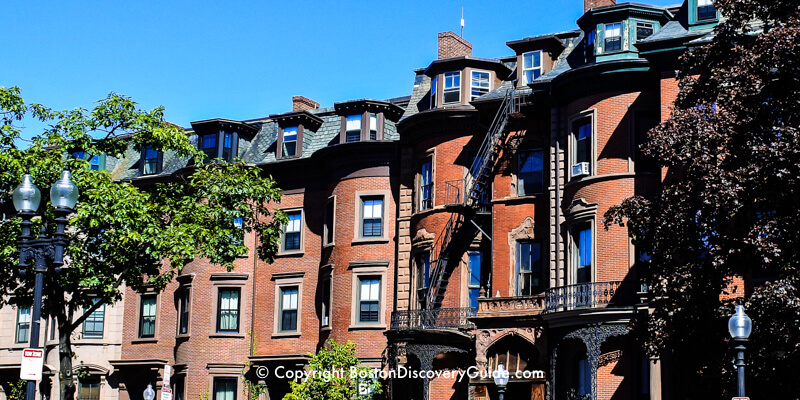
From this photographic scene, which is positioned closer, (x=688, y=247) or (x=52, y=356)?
(x=688, y=247)

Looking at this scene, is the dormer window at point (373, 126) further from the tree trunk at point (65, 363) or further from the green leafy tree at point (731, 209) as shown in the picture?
the green leafy tree at point (731, 209)

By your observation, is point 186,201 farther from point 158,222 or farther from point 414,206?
point 414,206

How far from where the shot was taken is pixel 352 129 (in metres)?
45.3

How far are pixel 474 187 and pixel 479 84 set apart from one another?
15.4ft

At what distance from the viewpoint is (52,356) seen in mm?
50312

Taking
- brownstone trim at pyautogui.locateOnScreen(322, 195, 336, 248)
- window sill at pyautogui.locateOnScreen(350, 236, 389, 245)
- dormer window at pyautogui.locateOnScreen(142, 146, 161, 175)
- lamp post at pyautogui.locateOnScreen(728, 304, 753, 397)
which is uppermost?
dormer window at pyautogui.locateOnScreen(142, 146, 161, 175)

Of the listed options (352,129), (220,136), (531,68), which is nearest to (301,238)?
(352,129)

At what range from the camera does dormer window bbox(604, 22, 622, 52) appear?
36281mm

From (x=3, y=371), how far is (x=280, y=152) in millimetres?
16875

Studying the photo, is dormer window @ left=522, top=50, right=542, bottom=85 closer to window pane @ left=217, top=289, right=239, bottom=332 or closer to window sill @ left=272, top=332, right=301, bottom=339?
window sill @ left=272, top=332, right=301, bottom=339

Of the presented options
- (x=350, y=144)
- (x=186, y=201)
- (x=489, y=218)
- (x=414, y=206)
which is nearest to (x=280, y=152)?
(x=350, y=144)

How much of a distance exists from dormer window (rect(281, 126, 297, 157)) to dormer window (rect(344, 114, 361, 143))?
2.99 m

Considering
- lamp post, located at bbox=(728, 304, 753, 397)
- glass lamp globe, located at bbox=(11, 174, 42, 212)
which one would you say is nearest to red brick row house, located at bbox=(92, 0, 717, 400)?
lamp post, located at bbox=(728, 304, 753, 397)

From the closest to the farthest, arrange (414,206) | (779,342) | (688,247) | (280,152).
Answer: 1. (779,342)
2. (688,247)
3. (414,206)
4. (280,152)
